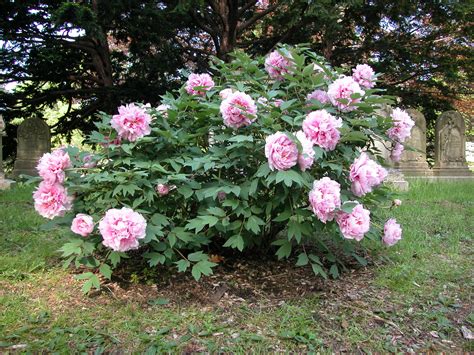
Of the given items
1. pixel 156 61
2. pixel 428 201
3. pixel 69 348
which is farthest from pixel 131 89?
pixel 69 348

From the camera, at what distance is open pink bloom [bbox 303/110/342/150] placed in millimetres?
2305

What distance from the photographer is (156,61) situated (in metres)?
10.8

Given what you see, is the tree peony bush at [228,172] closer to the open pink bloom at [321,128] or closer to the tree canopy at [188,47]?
the open pink bloom at [321,128]

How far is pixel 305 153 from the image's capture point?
87.0 inches

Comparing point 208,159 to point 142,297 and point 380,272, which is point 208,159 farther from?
point 380,272

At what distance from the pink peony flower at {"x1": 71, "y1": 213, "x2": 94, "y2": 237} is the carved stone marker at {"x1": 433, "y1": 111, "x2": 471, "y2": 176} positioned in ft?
36.1

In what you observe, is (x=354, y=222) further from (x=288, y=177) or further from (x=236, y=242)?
(x=236, y=242)

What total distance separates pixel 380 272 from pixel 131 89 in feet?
29.7

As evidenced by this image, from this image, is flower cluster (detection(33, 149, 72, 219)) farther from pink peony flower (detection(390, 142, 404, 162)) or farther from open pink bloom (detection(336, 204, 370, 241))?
pink peony flower (detection(390, 142, 404, 162))

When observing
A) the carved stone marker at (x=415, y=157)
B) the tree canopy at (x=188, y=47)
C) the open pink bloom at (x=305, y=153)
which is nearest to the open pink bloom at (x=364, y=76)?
the open pink bloom at (x=305, y=153)

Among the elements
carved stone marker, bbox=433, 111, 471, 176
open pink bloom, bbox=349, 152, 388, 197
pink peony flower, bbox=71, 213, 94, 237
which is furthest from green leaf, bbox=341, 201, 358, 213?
carved stone marker, bbox=433, 111, 471, 176

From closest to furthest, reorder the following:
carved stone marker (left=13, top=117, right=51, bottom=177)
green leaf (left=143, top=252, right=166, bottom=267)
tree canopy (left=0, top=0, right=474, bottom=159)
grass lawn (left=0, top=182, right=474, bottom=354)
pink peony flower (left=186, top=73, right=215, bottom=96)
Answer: grass lawn (left=0, top=182, right=474, bottom=354), green leaf (left=143, top=252, right=166, bottom=267), pink peony flower (left=186, top=73, right=215, bottom=96), tree canopy (left=0, top=0, right=474, bottom=159), carved stone marker (left=13, top=117, right=51, bottom=177)

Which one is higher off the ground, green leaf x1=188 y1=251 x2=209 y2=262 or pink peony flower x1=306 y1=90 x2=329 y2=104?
pink peony flower x1=306 y1=90 x2=329 y2=104

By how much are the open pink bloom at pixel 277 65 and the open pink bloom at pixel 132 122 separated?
0.94 m
